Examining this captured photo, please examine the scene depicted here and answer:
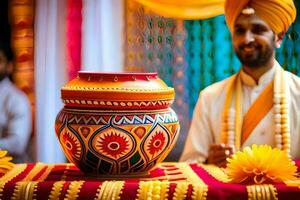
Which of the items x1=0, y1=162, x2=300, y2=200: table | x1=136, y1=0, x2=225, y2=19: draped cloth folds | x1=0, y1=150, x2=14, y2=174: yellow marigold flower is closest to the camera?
x1=0, y1=162, x2=300, y2=200: table

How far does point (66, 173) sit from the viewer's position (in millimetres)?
1229

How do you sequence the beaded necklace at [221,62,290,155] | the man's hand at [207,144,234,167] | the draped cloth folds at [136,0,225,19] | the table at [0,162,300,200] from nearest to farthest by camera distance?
the table at [0,162,300,200], the man's hand at [207,144,234,167], the beaded necklace at [221,62,290,155], the draped cloth folds at [136,0,225,19]

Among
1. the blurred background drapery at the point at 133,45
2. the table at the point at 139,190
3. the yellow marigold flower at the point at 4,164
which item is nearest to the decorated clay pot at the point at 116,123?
the table at the point at 139,190

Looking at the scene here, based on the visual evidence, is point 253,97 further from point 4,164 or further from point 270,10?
point 4,164

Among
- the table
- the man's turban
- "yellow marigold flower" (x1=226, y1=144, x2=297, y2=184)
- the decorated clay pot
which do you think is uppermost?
the man's turban

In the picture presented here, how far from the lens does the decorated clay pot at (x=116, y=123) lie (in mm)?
1097

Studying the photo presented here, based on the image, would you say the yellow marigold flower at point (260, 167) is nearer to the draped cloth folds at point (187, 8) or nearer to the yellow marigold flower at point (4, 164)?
the yellow marigold flower at point (4, 164)

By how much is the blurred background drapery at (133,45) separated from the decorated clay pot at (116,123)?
5.76 feet

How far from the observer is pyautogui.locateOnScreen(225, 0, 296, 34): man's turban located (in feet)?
7.06

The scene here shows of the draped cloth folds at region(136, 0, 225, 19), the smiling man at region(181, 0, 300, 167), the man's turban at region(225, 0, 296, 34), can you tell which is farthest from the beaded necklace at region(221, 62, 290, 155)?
the draped cloth folds at region(136, 0, 225, 19)

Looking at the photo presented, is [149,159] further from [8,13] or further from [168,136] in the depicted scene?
[8,13]

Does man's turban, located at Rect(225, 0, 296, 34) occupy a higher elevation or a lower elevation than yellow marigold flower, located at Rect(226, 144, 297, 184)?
higher

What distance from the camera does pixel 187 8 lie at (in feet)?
9.46

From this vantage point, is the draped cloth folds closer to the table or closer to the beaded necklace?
the beaded necklace
